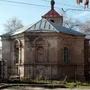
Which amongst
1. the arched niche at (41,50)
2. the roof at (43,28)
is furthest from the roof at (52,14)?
the arched niche at (41,50)

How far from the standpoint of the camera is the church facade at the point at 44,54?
29.9 m

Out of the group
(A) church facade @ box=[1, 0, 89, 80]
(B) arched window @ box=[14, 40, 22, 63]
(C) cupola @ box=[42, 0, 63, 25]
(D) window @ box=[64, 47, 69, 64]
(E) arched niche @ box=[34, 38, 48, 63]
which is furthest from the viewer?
(C) cupola @ box=[42, 0, 63, 25]

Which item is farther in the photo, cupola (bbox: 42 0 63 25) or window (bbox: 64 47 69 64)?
cupola (bbox: 42 0 63 25)

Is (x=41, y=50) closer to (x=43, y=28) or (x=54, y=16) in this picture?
(x=43, y=28)

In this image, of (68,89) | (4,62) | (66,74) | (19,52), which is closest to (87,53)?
(66,74)

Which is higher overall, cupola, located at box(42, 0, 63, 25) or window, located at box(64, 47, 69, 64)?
cupola, located at box(42, 0, 63, 25)

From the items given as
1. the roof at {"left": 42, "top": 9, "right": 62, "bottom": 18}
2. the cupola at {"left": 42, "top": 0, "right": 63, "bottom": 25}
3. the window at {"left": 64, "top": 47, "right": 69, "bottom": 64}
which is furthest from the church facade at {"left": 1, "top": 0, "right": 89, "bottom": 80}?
the roof at {"left": 42, "top": 9, "right": 62, "bottom": 18}

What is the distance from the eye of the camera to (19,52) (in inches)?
1227

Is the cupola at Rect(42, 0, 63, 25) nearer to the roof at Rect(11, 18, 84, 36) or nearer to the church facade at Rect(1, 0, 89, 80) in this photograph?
the roof at Rect(11, 18, 84, 36)

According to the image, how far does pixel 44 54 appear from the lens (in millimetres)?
30094

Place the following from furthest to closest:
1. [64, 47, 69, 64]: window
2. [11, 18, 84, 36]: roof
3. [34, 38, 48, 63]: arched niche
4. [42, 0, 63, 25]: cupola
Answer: [42, 0, 63, 25]: cupola → [64, 47, 69, 64]: window → [11, 18, 84, 36]: roof → [34, 38, 48, 63]: arched niche

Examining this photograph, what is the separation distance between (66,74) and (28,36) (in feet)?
15.7

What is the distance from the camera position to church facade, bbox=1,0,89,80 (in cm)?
2992

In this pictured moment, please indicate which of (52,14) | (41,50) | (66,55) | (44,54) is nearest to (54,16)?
(52,14)
